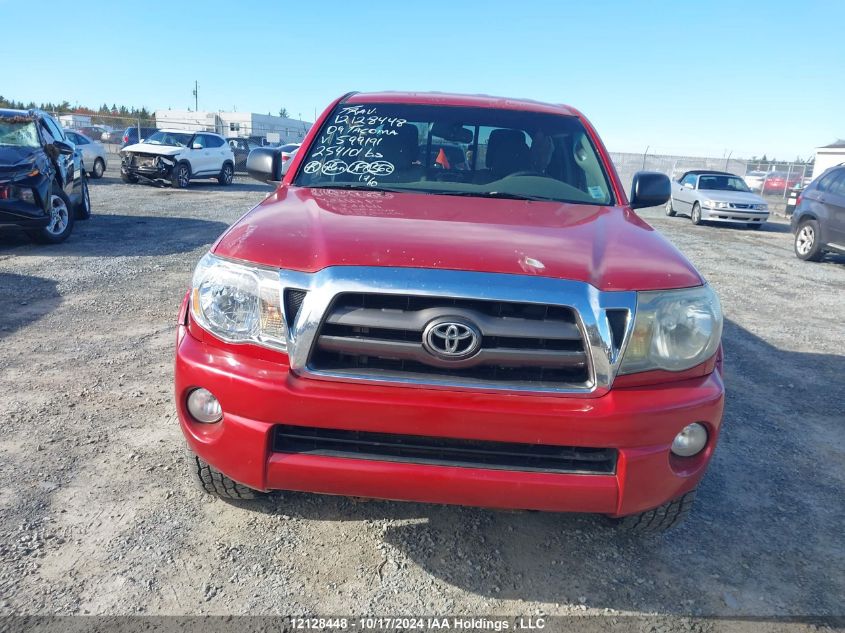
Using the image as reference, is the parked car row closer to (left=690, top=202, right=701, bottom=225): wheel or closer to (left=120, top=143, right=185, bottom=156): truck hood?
(left=690, top=202, right=701, bottom=225): wheel

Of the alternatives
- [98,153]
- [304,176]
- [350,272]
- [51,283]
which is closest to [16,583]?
[350,272]

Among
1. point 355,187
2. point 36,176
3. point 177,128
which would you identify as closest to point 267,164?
point 355,187

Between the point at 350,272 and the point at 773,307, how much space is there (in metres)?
6.82

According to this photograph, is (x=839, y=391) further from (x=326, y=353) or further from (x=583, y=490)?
(x=326, y=353)

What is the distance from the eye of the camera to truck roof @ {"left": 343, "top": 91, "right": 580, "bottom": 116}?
3.82 meters

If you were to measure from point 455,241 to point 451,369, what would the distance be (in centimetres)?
47

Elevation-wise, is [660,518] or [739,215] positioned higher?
[660,518]

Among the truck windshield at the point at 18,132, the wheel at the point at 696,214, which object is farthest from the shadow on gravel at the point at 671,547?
the wheel at the point at 696,214

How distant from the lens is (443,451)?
2.18m

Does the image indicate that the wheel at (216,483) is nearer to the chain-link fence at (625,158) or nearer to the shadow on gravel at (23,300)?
the shadow on gravel at (23,300)

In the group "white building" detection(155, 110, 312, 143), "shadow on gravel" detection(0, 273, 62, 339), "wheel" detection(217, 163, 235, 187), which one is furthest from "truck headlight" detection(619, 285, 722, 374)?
"white building" detection(155, 110, 312, 143)

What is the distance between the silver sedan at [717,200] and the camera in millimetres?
16641

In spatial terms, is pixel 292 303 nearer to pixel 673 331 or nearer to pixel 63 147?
pixel 673 331

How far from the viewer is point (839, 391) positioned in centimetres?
473
